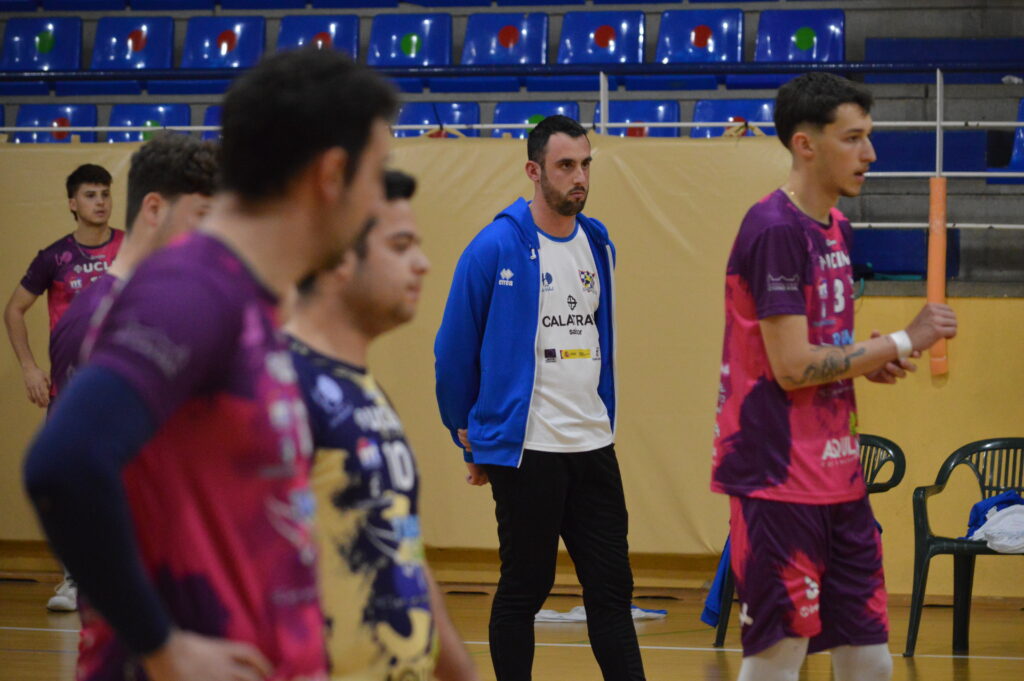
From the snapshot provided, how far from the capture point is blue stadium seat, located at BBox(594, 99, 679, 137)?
370 inches

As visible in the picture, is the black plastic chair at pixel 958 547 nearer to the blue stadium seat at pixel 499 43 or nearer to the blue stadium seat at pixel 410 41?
the blue stadium seat at pixel 499 43

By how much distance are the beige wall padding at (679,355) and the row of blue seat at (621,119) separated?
533mm

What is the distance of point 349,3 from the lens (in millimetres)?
11305

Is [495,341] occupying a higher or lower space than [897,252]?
lower

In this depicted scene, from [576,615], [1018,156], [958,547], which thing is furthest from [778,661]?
[1018,156]

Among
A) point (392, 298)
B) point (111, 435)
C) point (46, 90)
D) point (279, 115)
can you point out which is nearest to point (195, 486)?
point (111, 435)

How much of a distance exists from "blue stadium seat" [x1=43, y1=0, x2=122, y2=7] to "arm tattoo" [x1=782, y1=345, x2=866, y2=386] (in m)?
9.88

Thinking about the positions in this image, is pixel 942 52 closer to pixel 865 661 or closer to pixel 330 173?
pixel 865 661

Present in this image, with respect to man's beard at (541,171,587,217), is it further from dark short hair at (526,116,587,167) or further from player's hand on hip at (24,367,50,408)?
player's hand on hip at (24,367,50,408)

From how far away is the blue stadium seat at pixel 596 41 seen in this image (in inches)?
399

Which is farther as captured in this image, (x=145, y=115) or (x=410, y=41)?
(x=410, y=41)

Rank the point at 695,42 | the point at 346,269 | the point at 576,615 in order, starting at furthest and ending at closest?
the point at 695,42 → the point at 576,615 → the point at 346,269

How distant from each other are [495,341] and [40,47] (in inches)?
331

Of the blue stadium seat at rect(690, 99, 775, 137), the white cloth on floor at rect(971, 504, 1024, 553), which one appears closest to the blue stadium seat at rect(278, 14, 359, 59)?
the blue stadium seat at rect(690, 99, 775, 137)
